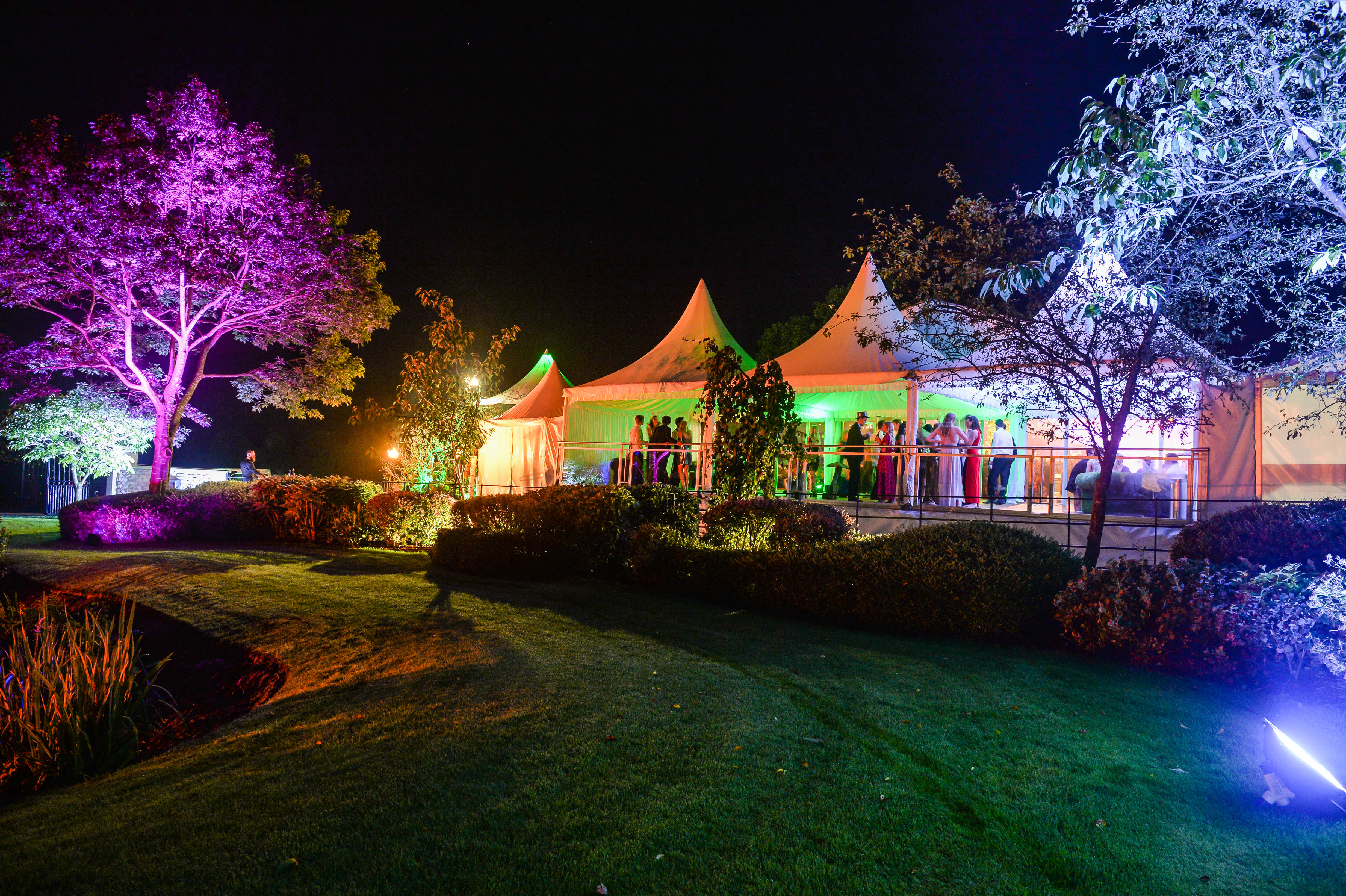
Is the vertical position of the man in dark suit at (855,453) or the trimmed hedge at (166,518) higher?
the man in dark suit at (855,453)

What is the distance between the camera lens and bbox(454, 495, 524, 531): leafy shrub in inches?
415

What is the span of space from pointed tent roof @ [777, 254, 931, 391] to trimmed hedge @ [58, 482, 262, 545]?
34.4 feet

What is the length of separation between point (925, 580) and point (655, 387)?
884 cm

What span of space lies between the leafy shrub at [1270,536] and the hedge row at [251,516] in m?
11.0

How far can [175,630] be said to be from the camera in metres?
7.84

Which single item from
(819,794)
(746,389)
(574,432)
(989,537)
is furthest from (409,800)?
(574,432)

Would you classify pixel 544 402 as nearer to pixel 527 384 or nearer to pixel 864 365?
pixel 527 384

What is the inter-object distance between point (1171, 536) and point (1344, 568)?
4141 millimetres

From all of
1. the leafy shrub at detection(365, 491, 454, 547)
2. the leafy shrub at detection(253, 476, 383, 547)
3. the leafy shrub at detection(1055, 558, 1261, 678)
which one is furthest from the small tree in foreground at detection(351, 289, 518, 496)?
the leafy shrub at detection(1055, 558, 1261, 678)

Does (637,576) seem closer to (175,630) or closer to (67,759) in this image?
(175,630)

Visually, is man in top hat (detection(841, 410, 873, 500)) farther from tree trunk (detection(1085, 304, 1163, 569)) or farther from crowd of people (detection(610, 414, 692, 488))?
tree trunk (detection(1085, 304, 1163, 569))

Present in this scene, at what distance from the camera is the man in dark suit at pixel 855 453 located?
11.9 m

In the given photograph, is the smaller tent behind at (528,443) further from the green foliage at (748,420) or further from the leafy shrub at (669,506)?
the green foliage at (748,420)

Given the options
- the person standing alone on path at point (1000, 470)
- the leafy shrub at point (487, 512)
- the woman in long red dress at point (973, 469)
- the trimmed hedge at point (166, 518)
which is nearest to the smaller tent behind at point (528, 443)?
the trimmed hedge at point (166, 518)
